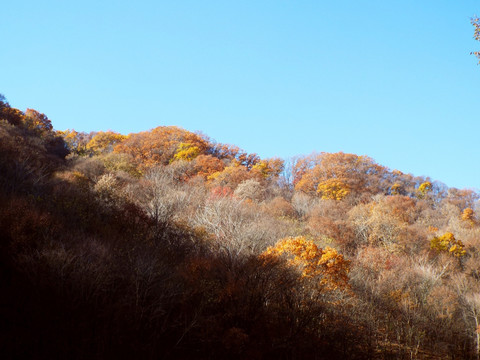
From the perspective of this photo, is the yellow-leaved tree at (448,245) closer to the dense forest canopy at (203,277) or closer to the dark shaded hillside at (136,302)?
the dense forest canopy at (203,277)

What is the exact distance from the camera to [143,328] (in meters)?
13.4

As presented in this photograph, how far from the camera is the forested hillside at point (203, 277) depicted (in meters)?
13.1

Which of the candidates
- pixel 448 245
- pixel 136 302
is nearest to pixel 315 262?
pixel 136 302

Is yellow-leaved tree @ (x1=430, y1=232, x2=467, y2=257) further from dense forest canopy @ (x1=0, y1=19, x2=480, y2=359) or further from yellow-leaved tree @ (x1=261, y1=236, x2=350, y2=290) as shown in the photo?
yellow-leaved tree @ (x1=261, y1=236, x2=350, y2=290)

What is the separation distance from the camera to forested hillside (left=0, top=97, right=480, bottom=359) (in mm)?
13070

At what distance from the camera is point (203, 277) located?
16594 millimetres

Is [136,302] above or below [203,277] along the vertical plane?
below

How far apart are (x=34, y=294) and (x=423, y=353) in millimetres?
18712

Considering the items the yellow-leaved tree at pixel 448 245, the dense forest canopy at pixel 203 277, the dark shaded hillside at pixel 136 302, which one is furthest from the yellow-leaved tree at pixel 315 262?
the yellow-leaved tree at pixel 448 245

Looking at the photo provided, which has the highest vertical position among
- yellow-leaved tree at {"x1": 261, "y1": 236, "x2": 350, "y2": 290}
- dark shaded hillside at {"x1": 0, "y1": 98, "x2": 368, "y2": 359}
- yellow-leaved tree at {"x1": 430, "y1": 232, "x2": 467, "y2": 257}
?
yellow-leaved tree at {"x1": 430, "y1": 232, "x2": 467, "y2": 257}

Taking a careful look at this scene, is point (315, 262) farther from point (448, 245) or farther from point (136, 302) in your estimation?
point (448, 245)

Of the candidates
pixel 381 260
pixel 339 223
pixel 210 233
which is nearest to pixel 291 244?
pixel 210 233

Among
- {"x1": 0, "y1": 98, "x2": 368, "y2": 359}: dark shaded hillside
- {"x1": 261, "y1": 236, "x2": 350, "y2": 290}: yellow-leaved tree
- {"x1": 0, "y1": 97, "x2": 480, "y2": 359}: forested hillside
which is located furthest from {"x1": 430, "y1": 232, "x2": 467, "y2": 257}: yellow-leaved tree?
{"x1": 0, "y1": 98, "x2": 368, "y2": 359}: dark shaded hillside

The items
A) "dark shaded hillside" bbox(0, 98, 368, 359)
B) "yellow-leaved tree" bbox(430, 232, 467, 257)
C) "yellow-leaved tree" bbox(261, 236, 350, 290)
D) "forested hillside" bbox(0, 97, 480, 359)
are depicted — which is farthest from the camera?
"yellow-leaved tree" bbox(430, 232, 467, 257)
